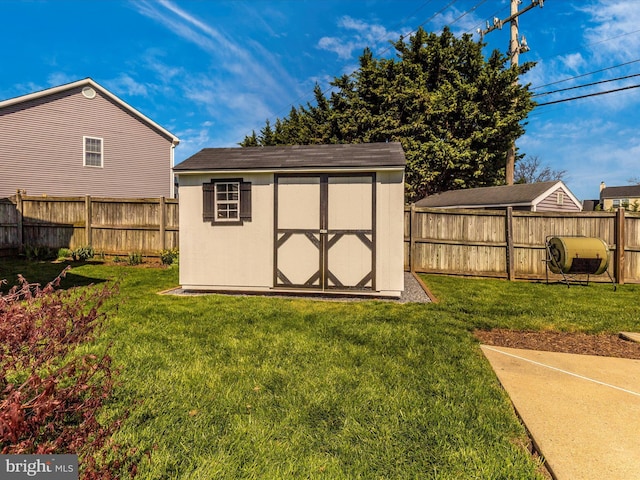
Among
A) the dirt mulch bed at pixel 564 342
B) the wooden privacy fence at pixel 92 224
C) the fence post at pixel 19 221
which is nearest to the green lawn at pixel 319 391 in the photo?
the dirt mulch bed at pixel 564 342

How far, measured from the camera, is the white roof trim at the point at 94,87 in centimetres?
1474

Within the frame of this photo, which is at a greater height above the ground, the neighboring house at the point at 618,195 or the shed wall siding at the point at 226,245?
the neighboring house at the point at 618,195

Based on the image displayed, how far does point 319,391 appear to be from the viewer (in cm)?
313

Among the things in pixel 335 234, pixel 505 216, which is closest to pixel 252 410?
pixel 335 234

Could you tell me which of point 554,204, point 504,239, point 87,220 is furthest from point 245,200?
point 554,204

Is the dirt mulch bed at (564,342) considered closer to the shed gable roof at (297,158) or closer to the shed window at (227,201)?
the shed gable roof at (297,158)

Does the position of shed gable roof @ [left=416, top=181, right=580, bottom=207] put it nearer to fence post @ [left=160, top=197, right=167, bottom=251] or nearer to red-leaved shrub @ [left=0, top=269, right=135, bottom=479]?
fence post @ [left=160, top=197, right=167, bottom=251]

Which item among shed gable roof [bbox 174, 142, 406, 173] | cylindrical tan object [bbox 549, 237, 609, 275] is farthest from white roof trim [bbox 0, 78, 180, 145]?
cylindrical tan object [bbox 549, 237, 609, 275]

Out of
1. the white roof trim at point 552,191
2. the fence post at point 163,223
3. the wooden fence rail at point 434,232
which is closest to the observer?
the wooden fence rail at point 434,232

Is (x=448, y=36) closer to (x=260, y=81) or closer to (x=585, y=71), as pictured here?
(x=585, y=71)

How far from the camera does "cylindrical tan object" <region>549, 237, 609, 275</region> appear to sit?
796 cm

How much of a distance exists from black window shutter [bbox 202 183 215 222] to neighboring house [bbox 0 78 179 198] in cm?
1308

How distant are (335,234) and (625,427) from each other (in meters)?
5.35

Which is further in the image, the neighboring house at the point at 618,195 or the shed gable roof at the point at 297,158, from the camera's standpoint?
the neighboring house at the point at 618,195
